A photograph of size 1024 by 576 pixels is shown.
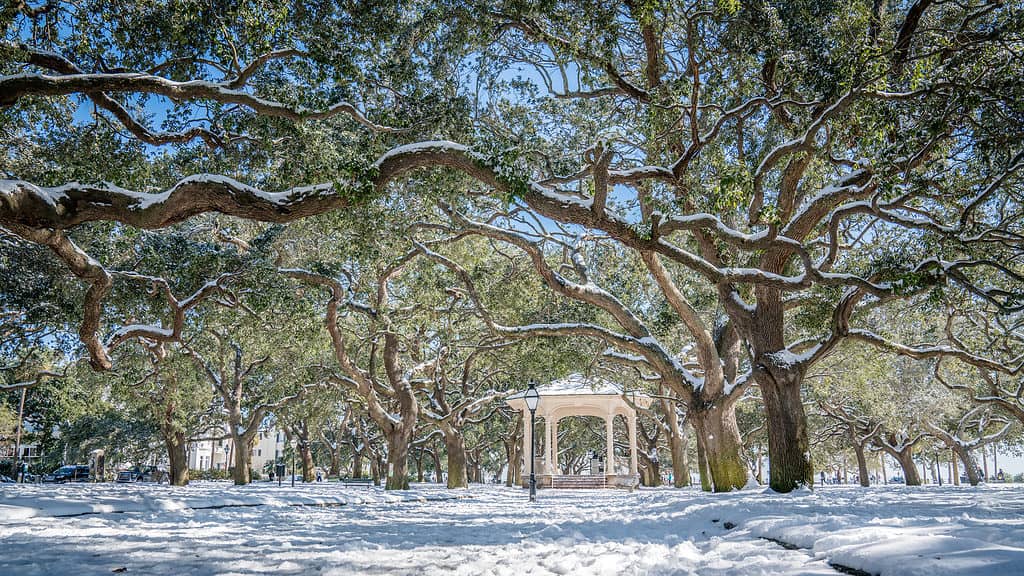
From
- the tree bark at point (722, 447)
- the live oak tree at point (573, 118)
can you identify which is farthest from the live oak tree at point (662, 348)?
the live oak tree at point (573, 118)

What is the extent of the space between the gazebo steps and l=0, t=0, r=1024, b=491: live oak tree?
18740 millimetres

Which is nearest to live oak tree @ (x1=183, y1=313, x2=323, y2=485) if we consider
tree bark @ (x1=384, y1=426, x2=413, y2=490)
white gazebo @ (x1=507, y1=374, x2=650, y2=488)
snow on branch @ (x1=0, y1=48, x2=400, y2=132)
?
tree bark @ (x1=384, y1=426, x2=413, y2=490)

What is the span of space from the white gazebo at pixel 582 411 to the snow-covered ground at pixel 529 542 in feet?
59.0

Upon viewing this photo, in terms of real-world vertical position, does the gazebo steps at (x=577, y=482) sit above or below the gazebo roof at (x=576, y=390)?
below

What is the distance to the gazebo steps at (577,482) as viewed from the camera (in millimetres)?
28622

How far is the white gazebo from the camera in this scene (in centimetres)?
2728

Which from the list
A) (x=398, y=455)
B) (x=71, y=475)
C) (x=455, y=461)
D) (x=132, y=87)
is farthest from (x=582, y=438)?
(x=132, y=87)

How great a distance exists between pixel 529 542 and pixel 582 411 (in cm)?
2365

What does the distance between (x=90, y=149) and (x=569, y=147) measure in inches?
303

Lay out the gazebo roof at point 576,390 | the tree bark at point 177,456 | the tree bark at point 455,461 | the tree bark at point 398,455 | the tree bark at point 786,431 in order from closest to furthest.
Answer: the tree bark at point 786,431 < the tree bark at point 398,455 < the tree bark at point 455,461 < the tree bark at point 177,456 < the gazebo roof at point 576,390

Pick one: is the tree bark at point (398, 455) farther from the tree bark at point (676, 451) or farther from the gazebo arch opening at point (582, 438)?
the gazebo arch opening at point (582, 438)

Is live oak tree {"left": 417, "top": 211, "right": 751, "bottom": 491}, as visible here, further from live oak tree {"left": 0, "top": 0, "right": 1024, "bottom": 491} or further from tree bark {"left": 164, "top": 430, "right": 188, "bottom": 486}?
tree bark {"left": 164, "top": 430, "right": 188, "bottom": 486}

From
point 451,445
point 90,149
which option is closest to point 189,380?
point 451,445

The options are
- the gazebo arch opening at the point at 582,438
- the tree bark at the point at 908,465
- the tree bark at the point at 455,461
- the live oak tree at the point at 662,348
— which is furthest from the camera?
the gazebo arch opening at the point at 582,438
